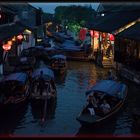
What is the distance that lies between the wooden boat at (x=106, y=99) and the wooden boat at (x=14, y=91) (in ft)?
14.1

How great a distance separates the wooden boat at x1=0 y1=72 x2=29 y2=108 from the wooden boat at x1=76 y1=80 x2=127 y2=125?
429 cm

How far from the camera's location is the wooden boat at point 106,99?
17.7m

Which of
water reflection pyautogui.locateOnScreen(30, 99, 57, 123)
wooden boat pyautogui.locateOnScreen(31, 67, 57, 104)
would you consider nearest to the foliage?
wooden boat pyautogui.locateOnScreen(31, 67, 57, 104)

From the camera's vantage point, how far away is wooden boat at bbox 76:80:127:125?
Result: 17.7 metres

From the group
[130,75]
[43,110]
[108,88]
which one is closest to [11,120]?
[43,110]

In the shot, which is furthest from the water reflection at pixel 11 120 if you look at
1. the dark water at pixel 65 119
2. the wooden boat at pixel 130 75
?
the wooden boat at pixel 130 75

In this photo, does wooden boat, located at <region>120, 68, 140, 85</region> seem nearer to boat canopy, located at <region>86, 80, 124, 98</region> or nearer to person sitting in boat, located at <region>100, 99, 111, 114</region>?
boat canopy, located at <region>86, 80, 124, 98</region>

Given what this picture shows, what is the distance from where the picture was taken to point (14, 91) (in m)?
22.9

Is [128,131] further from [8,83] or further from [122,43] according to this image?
[122,43]

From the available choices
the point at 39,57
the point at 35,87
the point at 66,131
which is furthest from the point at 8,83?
the point at 39,57

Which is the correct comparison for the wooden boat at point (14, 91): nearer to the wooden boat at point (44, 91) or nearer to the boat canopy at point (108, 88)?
the wooden boat at point (44, 91)

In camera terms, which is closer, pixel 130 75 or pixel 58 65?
pixel 130 75

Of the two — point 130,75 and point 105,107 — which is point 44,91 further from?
point 130,75

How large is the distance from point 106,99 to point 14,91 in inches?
244
